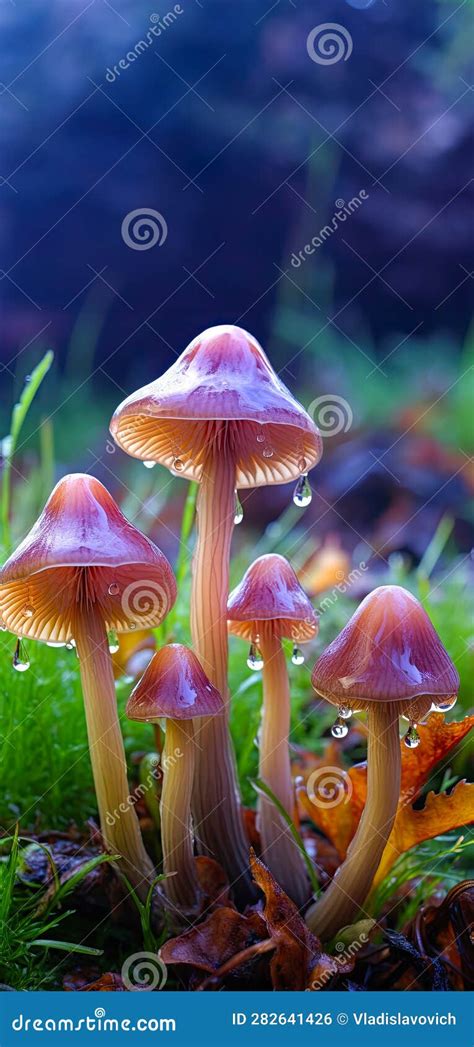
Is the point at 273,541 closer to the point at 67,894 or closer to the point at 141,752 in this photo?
the point at 141,752

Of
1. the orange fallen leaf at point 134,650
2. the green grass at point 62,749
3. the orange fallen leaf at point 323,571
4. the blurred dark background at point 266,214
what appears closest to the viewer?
the green grass at point 62,749

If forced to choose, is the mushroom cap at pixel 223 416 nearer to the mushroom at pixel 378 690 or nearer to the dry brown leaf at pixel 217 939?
the mushroom at pixel 378 690

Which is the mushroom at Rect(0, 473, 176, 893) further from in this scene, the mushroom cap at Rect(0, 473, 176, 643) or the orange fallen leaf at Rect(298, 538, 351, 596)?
the orange fallen leaf at Rect(298, 538, 351, 596)

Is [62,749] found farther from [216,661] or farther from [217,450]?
[217,450]

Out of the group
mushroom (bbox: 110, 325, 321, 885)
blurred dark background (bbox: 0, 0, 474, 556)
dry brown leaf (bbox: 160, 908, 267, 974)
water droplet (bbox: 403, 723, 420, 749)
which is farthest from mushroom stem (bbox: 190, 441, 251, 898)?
blurred dark background (bbox: 0, 0, 474, 556)

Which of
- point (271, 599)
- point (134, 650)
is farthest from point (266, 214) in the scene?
point (271, 599)

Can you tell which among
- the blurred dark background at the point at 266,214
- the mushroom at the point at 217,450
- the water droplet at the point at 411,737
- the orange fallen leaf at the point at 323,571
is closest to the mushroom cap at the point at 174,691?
the mushroom at the point at 217,450
